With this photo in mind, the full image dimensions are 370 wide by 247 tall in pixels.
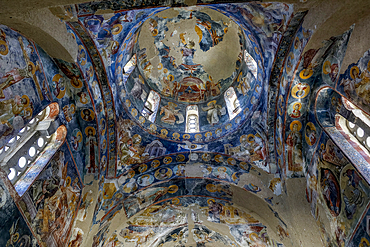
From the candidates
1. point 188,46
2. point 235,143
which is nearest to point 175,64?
point 188,46

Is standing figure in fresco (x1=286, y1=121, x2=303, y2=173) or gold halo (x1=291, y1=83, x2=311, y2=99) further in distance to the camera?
standing figure in fresco (x1=286, y1=121, x2=303, y2=173)

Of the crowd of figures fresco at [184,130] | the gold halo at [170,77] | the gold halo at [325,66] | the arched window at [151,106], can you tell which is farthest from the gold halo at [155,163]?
the gold halo at [325,66]

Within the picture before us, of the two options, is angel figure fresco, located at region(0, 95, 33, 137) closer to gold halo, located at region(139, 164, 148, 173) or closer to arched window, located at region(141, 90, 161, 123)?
gold halo, located at region(139, 164, 148, 173)

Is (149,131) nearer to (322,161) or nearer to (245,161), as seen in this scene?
(245,161)

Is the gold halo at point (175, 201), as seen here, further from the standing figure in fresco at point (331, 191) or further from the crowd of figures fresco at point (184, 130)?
the standing figure in fresco at point (331, 191)

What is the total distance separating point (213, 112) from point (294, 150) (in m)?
3.92

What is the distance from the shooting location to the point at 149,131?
36.1 feet

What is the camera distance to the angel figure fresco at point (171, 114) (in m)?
11.8

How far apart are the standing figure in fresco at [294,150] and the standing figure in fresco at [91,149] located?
22.1 feet

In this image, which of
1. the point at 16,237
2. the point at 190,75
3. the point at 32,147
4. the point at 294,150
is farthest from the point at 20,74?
the point at 294,150

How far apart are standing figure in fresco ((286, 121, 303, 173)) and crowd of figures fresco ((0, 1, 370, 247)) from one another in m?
0.04

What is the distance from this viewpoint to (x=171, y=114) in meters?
12.1

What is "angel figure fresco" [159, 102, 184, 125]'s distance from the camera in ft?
38.8

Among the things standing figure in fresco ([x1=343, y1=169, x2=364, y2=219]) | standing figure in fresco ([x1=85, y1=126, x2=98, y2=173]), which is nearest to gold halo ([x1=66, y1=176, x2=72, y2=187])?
standing figure in fresco ([x1=85, y1=126, x2=98, y2=173])
